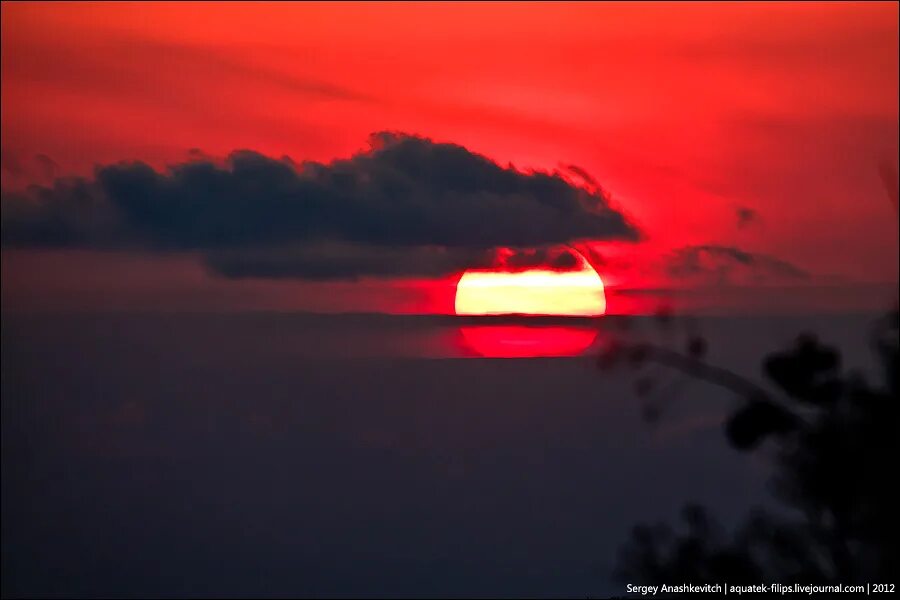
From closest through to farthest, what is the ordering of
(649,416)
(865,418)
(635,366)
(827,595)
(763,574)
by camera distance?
(649,416), (635,366), (865,418), (827,595), (763,574)

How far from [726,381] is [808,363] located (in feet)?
4.80

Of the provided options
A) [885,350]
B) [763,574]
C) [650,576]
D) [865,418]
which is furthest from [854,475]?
[650,576]

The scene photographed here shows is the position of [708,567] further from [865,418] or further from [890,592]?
[865,418]

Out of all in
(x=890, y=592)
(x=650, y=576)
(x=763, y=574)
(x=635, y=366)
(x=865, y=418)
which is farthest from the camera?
(x=650, y=576)

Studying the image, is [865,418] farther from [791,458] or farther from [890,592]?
[890,592]

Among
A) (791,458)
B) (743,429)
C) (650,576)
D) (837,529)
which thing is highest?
(743,429)

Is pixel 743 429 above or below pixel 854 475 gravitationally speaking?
above

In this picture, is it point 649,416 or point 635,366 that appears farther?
point 635,366

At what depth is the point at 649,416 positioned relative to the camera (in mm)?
10070

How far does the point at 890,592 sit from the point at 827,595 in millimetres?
1115

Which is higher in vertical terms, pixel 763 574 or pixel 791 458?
pixel 791 458

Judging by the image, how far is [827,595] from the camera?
47.3 ft

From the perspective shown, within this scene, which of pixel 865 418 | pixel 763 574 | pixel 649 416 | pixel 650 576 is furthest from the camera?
pixel 650 576

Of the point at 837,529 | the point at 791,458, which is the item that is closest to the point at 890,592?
the point at 837,529
